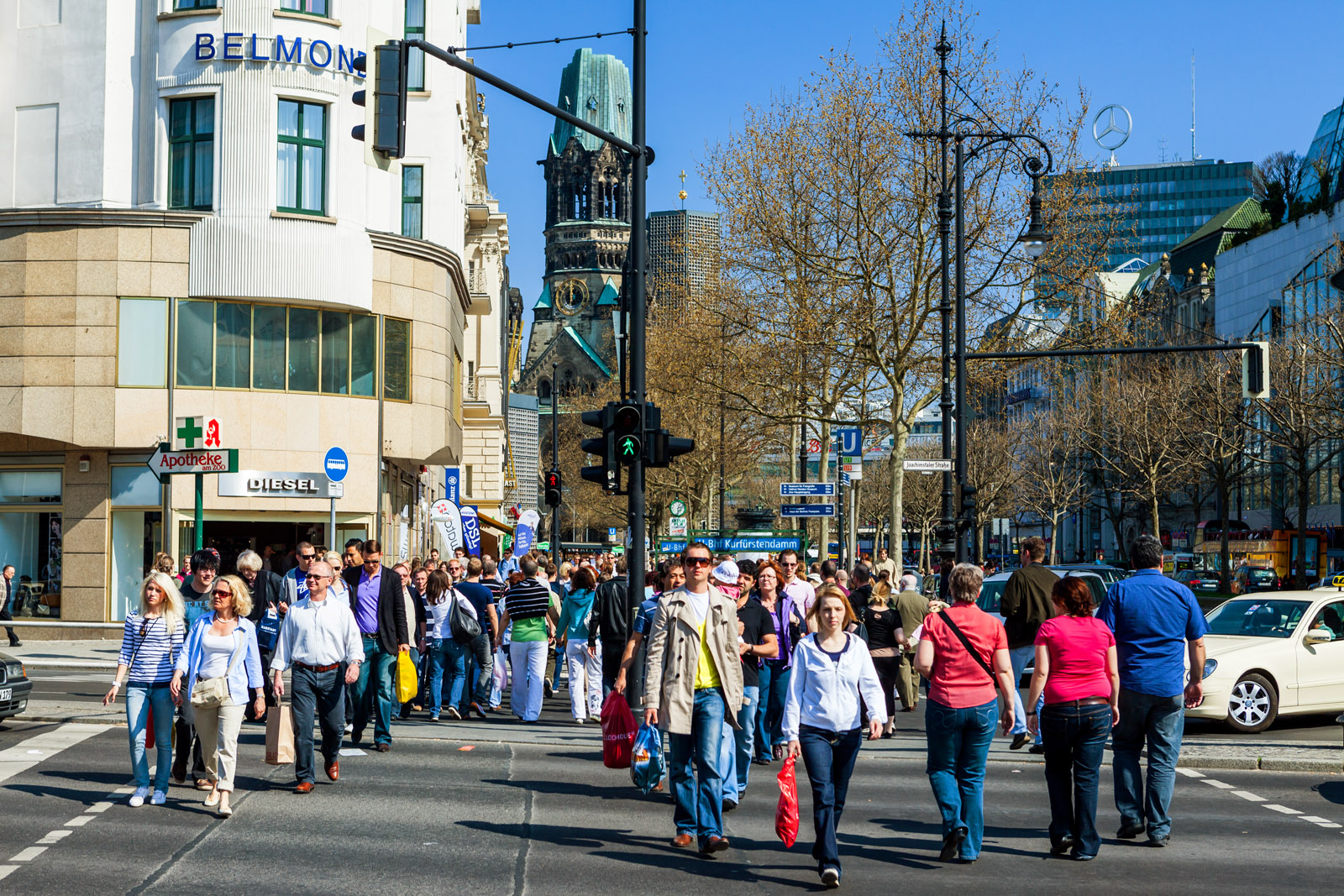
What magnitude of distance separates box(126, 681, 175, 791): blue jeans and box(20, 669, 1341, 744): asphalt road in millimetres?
7144

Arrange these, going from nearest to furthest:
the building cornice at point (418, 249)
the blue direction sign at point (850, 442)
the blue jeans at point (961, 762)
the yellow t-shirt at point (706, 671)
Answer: the blue jeans at point (961, 762) → the yellow t-shirt at point (706, 671) → the building cornice at point (418, 249) → the blue direction sign at point (850, 442)

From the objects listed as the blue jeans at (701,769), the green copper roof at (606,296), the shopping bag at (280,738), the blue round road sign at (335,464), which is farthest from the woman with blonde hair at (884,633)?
the green copper roof at (606,296)

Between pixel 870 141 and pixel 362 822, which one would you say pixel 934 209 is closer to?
pixel 870 141

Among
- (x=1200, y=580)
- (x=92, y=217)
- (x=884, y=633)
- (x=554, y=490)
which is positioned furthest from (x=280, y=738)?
(x=1200, y=580)

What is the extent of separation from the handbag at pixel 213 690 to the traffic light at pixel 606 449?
5.16 m

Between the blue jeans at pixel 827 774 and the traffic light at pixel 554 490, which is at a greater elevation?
the traffic light at pixel 554 490

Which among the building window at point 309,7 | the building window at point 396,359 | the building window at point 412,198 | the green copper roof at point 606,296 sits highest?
the green copper roof at point 606,296

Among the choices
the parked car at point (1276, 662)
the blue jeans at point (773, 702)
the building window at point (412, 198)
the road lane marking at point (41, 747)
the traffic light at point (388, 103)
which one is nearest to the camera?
the road lane marking at point (41, 747)

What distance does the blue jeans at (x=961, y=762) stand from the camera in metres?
8.34

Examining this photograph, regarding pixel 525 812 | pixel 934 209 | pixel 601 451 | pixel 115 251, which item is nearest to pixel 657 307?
pixel 934 209

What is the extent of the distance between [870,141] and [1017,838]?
25034 mm

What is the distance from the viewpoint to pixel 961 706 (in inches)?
328

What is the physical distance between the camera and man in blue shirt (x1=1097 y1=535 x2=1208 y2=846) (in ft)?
29.6

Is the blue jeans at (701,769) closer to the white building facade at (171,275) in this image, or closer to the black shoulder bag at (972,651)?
the black shoulder bag at (972,651)
